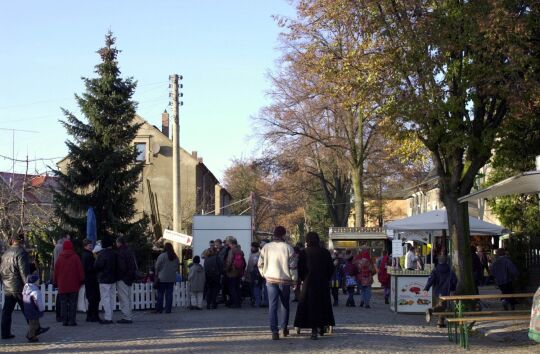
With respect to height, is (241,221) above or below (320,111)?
below

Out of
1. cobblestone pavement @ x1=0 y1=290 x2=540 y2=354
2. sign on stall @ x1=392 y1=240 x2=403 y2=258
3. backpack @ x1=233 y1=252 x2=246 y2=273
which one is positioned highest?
sign on stall @ x1=392 y1=240 x2=403 y2=258

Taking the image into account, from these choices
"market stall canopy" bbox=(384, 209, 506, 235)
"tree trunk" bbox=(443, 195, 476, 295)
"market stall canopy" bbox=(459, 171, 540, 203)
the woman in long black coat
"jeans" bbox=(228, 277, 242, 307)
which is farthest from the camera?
"market stall canopy" bbox=(384, 209, 506, 235)

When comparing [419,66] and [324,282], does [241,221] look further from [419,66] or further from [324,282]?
[324,282]

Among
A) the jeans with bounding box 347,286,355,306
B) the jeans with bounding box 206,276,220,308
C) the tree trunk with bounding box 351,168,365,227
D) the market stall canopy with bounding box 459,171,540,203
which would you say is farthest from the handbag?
the tree trunk with bounding box 351,168,365,227

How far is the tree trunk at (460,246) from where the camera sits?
18.2 metres

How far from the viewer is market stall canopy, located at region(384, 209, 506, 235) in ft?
80.3

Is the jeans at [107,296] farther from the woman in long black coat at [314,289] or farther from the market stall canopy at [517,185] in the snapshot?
the market stall canopy at [517,185]

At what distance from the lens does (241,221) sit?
1140 inches

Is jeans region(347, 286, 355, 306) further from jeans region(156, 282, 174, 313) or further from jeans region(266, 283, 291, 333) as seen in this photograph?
jeans region(266, 283, 291, 333)

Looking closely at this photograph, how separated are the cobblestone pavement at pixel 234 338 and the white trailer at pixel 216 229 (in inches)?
396

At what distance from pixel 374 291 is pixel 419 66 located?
17707 millimetres

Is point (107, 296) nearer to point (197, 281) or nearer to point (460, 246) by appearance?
point (197, 281)

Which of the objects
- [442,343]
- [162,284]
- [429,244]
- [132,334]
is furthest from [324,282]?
[429,244]

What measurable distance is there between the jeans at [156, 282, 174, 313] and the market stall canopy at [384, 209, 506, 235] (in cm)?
775
